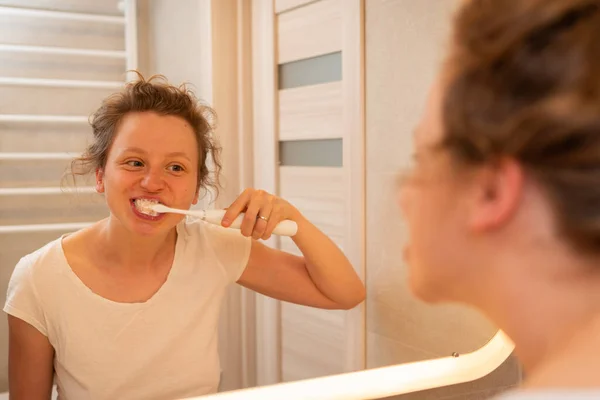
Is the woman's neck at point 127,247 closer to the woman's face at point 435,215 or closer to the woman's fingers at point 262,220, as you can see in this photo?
the woman's fingers at point 262,220

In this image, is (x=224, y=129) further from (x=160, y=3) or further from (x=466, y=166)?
(x=466, y=166)

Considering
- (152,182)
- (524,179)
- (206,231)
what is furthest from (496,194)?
(206,231)

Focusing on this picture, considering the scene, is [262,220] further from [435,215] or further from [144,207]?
[435,215]

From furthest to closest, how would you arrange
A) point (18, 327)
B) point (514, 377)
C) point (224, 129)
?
point (514, 377)
point (224, 129)
point (18, 327)

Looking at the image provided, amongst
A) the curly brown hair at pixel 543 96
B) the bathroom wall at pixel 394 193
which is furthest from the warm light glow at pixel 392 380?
the curly brown hair at pixel 543 96

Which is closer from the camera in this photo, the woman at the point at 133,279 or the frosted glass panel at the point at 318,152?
the woman at the point at 133,279

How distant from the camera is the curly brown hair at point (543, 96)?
33 centimetres

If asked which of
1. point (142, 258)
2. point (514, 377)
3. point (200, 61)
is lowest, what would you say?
point (514, 377)

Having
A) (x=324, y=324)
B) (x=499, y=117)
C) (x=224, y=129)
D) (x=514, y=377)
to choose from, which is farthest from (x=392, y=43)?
(x=499, y=117)

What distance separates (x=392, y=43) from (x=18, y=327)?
0.68 metres

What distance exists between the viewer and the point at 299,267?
1.04 meters

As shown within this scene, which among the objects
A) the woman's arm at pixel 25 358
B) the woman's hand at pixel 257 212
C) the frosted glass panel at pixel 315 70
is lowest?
the woman's arm at pixel 25 358

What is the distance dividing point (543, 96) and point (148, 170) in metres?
0.63

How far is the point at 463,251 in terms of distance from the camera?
0.41 meters
